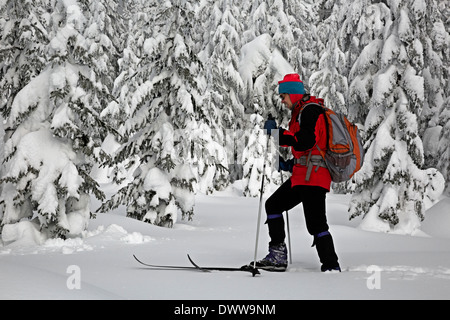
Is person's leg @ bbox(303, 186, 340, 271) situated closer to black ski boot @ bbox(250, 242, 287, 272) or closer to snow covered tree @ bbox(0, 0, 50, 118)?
black ski boot @ bbox(250, 242, 287, 272)

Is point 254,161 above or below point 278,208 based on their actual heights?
above

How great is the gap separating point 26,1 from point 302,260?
10418 millimetres

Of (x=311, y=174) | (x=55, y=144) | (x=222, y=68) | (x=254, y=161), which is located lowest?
(x=311, y=174)

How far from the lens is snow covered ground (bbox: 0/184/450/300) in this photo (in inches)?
172

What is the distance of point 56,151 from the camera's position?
9.55 metres

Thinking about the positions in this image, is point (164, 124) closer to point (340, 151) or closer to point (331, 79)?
point (340, 151)

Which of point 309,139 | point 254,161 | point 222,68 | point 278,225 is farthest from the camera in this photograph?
point 222,68

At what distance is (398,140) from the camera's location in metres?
14.1

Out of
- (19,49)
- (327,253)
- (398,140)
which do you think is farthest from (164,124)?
(327,253)

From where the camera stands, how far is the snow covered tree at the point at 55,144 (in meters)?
9.30

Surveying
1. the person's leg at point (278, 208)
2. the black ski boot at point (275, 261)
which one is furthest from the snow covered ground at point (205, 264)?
the person's leg at point (278, 208)

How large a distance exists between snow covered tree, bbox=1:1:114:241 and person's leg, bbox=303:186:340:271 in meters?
5.41

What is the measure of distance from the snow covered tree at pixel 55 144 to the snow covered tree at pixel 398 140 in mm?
8201

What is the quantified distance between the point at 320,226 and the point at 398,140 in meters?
9.46
